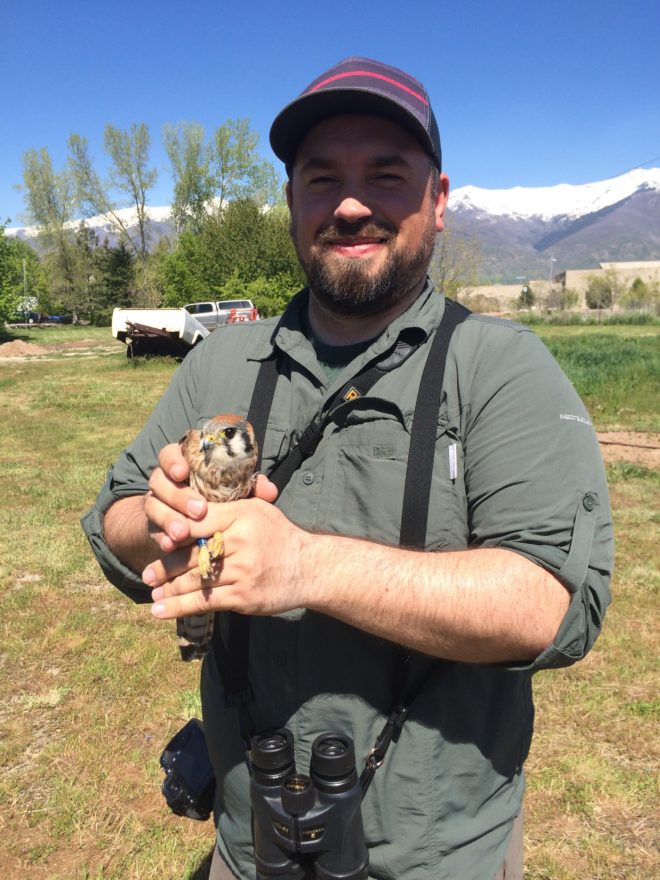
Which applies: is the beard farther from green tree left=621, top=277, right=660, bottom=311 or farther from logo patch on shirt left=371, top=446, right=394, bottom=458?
green tree left=621, top=277, right=660, bottom=311

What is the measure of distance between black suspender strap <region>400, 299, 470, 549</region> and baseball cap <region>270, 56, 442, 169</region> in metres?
0.74

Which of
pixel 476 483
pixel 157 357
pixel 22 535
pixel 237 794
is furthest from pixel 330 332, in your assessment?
pixel 157 357

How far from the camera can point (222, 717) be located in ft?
6.98

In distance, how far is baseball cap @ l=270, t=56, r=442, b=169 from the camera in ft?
6.35

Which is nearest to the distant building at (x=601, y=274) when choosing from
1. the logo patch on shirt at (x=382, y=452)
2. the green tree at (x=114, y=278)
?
the green tree at (x=114, y=278)

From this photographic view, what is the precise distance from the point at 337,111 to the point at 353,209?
0.33m

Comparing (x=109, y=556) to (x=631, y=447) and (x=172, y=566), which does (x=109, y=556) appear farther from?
(x=631, y=447)

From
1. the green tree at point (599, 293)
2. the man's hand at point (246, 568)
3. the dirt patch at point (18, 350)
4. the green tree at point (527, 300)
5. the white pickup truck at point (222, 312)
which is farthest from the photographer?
the green tree at point (599, 293)

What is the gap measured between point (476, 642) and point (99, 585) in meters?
6.93

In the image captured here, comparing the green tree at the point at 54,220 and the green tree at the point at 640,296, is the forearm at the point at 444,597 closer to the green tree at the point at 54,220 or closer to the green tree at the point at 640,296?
the green tree at the point at 54,220

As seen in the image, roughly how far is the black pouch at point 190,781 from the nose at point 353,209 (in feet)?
6.72

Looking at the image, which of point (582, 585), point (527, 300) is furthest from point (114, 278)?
point (582, 585)

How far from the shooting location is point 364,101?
6.45 ft

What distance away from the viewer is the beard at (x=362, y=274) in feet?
6.63
